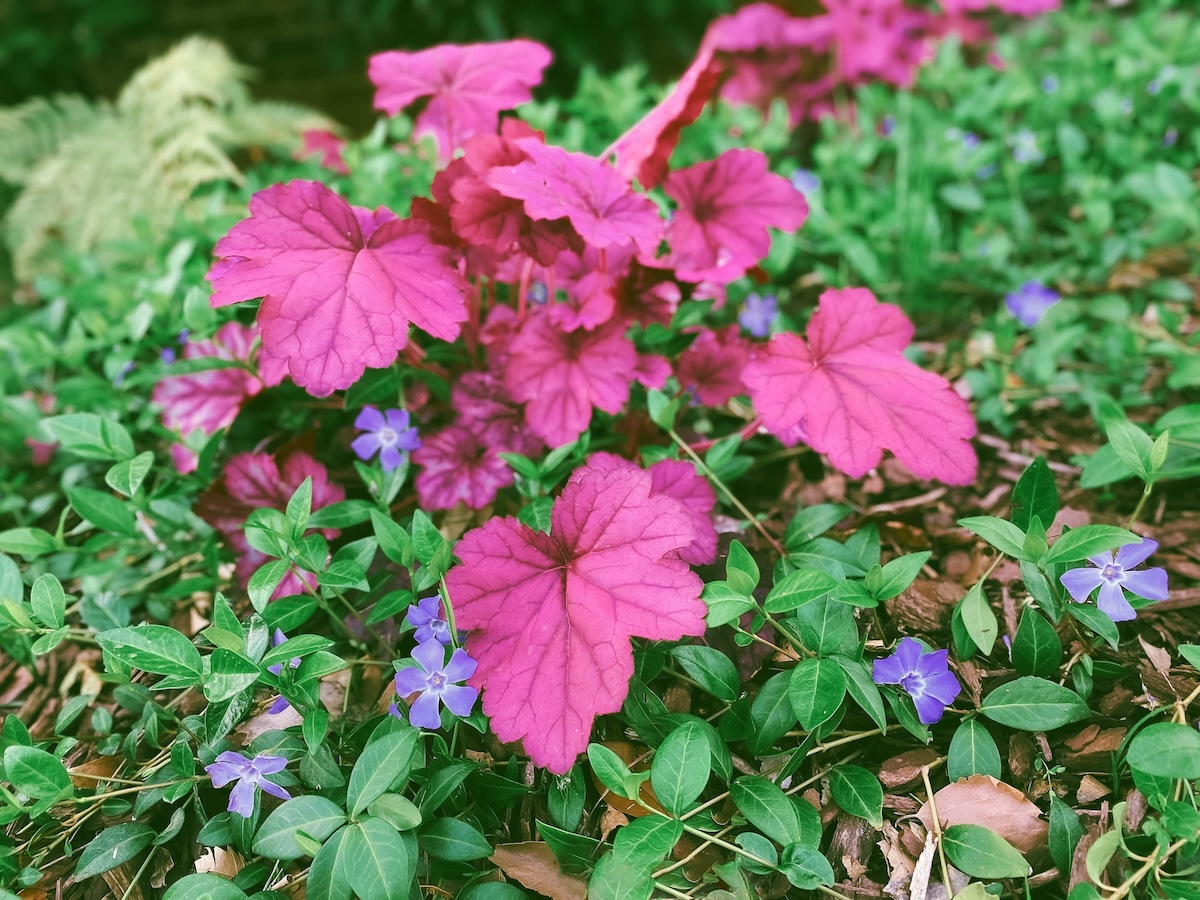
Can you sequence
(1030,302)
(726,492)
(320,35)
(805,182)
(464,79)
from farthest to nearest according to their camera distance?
(320,35) → (805,182) → (1030,302) → (464,79) → (726,492)

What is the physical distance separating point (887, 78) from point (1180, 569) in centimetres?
207

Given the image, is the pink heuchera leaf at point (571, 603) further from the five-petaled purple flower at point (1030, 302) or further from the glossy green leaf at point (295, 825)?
the five-petaled purple flower at point (1030, 302)

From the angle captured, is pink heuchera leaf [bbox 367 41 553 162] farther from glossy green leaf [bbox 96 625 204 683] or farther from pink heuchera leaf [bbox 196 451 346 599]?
glossy green leaf [bbox 96 625 204 683]

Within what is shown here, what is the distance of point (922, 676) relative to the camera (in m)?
1.00

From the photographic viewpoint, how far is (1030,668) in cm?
104

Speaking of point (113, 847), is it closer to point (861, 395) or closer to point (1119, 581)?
point (861, 395)

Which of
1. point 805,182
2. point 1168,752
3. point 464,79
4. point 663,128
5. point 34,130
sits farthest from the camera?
point 34,130

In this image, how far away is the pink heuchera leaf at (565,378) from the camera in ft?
3.94

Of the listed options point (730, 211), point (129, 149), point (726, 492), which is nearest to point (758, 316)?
point (730, 211)

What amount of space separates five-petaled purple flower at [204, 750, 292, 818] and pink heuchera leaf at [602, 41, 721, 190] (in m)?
1.00

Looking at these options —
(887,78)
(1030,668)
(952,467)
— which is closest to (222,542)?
(952,467)

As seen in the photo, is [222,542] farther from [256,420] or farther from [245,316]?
[245,316]

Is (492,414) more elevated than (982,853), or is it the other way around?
(492,414)

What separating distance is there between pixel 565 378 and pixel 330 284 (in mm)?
372
